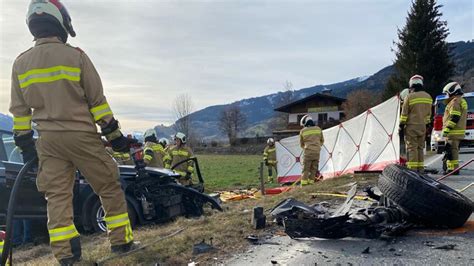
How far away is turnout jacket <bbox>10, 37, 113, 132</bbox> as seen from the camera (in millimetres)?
3469

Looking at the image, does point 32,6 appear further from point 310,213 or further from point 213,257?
point 310,213

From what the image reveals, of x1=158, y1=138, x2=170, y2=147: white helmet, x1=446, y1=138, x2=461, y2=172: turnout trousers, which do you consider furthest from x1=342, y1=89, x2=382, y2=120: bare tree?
x1=446, y1=138, x2=461, y2=172: turnout trousers

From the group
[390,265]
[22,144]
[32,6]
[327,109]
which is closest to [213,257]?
[390,265]

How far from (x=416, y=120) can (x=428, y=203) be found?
4093 mm

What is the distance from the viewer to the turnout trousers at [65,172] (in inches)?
136

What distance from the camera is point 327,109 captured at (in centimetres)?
5212

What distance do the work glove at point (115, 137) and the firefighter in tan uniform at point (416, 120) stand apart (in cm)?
558

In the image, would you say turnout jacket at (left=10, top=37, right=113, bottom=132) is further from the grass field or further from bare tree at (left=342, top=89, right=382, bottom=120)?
bare tree at (left=342, top=89, right=382, bottom=120)

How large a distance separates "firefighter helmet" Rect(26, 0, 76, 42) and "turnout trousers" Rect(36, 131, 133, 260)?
0.95 meters

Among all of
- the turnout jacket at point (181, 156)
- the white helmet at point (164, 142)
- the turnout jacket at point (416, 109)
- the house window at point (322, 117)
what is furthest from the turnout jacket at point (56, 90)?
the house window at point (322, 117)

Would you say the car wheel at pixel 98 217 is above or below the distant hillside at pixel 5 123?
below

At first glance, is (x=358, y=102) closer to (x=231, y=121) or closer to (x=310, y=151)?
(x=310, y=151)

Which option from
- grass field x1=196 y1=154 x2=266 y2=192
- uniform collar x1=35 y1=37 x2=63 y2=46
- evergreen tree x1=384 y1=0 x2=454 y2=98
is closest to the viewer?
uniform collar x1=35 y1=37 x2=63 y2=46

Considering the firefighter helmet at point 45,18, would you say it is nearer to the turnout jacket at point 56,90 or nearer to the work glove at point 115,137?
the turnout jacket at point 56,90
